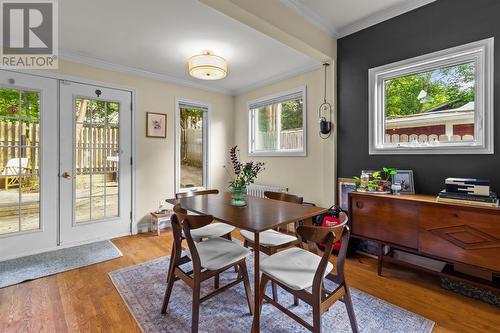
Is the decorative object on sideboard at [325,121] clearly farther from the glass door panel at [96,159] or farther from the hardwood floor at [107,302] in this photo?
the glass door panel at [96,159]

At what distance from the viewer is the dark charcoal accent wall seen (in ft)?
6.58

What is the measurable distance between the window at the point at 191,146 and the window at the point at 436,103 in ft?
9.55

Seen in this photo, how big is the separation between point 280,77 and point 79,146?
10.2ft

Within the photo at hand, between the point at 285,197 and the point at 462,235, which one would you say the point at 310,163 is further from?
the point at 462,235

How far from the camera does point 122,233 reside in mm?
3566

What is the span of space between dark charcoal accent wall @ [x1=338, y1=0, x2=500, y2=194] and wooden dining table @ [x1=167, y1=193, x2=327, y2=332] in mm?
1250

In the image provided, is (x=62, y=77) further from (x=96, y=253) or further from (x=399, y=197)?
(x=399, y=197)

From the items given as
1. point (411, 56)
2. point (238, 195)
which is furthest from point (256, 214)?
point (411, 56)

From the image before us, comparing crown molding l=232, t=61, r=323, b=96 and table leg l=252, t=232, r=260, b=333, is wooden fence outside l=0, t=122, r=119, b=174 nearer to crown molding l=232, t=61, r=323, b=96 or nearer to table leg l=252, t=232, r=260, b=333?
crown molding l=232, t=61, r=323, b=96

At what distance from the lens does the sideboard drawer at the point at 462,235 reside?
1.74 m

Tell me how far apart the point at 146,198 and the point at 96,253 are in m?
1.06

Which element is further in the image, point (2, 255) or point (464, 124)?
point (2, 255)

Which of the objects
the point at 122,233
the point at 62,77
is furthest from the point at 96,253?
the point at 62,77

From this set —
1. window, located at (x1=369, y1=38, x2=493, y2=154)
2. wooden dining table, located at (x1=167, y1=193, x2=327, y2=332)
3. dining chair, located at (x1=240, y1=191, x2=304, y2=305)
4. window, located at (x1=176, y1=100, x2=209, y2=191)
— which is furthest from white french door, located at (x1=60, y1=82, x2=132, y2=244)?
window, located at (x1=369, y1=38, x2=493, y2=154)
